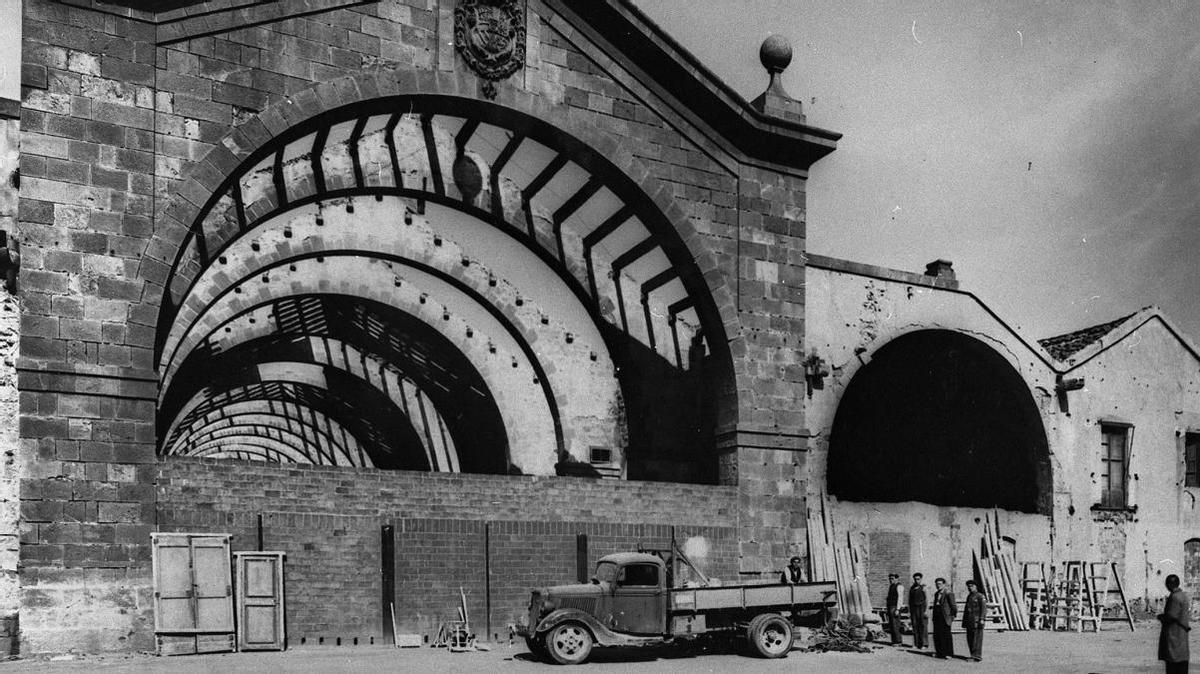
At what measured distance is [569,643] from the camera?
590 inches

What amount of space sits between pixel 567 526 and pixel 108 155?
8.45m

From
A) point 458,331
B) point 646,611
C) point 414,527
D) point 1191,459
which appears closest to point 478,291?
point 458,331

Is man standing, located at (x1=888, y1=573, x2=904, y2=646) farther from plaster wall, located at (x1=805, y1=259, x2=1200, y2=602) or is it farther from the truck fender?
the truck fender

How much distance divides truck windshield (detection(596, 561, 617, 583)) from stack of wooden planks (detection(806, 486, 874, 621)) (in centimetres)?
601

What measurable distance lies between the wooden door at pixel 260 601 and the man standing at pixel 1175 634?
35.2ft

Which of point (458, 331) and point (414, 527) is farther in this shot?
point (458, 331)

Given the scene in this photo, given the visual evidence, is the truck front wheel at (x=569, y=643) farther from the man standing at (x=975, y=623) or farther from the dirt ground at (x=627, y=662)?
the man standing at (x=975, y=623)

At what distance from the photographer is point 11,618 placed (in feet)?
46.3

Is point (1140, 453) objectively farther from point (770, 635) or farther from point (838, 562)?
point (770, 635)

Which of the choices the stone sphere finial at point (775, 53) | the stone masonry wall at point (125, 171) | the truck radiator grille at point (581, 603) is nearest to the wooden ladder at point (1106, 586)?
the stone masonry wall at point (125, 171)

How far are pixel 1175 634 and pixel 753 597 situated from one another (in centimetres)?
557

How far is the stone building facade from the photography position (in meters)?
15.0

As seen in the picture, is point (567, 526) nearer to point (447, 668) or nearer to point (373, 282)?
point (447, 668)

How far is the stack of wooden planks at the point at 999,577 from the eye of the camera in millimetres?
23328
